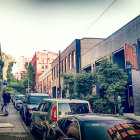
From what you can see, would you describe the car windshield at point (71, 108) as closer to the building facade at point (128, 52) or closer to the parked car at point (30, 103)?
the parked car at point (30, 103)

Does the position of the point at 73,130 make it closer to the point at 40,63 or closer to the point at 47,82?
the point at 47,82

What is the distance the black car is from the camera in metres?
4.01

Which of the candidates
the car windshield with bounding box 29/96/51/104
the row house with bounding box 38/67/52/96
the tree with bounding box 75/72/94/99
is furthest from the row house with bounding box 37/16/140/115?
the row house with bounding box 38/67/52/96

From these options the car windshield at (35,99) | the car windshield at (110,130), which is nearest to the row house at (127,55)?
the car windshield at (35,99)

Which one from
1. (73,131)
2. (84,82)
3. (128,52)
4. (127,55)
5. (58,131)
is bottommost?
(58,131)

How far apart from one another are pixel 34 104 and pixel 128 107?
9.86 metres

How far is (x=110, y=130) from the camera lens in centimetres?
417

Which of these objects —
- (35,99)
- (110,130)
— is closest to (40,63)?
(35,99)

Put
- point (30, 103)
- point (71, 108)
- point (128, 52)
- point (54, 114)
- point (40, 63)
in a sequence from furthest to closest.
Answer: point (40, 63)
point (128, 52)
point (30, 103)
point (71, 108)
point (54, 114)

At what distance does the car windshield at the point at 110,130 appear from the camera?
3982mm

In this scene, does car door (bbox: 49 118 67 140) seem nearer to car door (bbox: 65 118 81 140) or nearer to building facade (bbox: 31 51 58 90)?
car door (bbox: 65 118 81 140)

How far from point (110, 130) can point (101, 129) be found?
176mm

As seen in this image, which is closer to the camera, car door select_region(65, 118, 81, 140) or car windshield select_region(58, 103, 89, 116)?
car door select_region(65, 118, 81, 140)

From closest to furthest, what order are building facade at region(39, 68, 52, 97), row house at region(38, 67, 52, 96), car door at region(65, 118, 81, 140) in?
1. car door at region(65, 118, 81, 140)
2. building facade at region(39, 68, 52, 97)
3. row house at region(38, 67, 52, 96)
